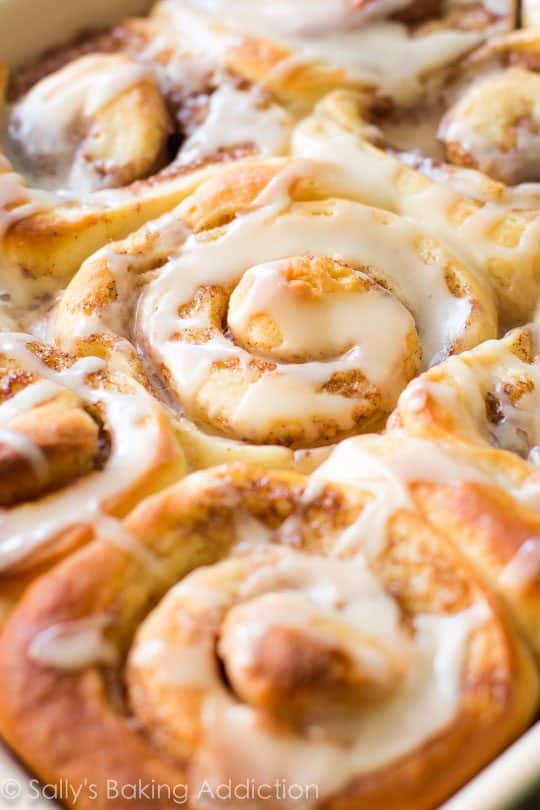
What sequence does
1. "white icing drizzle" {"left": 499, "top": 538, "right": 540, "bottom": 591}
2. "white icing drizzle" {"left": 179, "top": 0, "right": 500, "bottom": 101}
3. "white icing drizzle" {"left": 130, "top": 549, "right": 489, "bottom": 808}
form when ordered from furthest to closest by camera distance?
"white icing drizzle" {"left": 179, "top": 0, "right": 500, "bottom": 101} < "white icing drizzle" {"left": 499, "top": 538, "right": 540, "bottom": 591} < "white icing drizzle" {"left": 130, "top": 549, "right": 489, "bottom": 808}

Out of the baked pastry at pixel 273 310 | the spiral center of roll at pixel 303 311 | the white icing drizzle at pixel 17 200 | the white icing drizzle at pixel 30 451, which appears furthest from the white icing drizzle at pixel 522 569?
the white icing drizzle at pixel 17 200

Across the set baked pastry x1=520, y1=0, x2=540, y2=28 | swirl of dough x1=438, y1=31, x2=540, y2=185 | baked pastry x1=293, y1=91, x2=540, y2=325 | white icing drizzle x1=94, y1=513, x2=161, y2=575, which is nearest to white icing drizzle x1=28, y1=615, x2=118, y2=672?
white icing drizzle x1=94, y1=513, x2=161, y2=575

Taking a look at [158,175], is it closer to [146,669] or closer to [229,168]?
[229,168]

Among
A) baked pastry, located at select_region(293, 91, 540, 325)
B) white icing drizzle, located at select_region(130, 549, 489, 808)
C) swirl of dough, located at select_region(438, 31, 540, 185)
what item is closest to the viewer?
white icing drizzle, located at select_region(130, 549, 489, 808)

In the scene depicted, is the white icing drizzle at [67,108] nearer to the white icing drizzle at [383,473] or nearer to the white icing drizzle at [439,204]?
the white icing drizzle at [439,204]

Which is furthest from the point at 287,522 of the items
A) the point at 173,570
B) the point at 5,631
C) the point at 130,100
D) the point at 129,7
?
the point at 129,7

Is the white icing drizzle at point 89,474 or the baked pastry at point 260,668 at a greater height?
the white icing drizzle at point 89,474

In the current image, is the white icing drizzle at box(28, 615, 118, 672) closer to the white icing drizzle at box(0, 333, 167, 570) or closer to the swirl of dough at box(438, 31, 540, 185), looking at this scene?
the white icing drizzle at box(0, 333, 167, 570)
